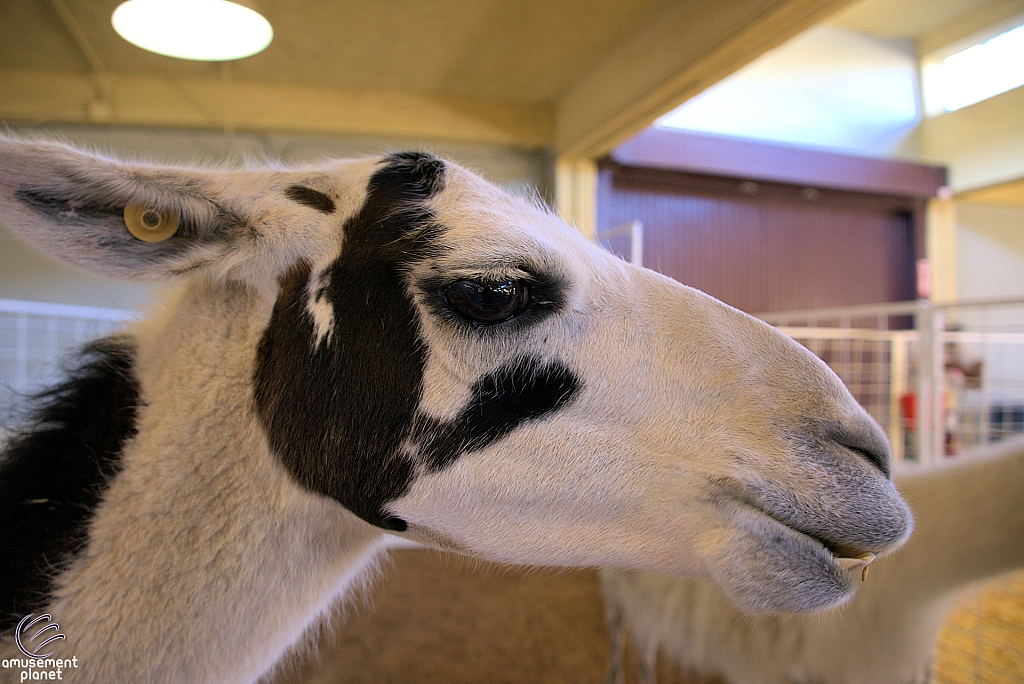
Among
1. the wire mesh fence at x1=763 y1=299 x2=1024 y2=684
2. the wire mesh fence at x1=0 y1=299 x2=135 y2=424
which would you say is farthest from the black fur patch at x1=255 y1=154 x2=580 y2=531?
the wire mesh fence at x1=0 y1=299 x2=135 y2=424

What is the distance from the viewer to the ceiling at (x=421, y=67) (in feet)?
11.8

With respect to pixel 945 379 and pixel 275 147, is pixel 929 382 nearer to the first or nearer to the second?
pixel 945 379

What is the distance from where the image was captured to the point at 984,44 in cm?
156

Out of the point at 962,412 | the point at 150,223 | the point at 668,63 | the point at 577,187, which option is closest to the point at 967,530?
the point at 150,223

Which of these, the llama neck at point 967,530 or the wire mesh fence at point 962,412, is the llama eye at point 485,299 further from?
the llama neck at point 967,530

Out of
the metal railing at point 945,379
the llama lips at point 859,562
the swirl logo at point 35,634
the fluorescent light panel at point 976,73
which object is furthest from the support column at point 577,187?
the swirl logo at point 35,634

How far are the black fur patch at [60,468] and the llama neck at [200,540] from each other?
3cm

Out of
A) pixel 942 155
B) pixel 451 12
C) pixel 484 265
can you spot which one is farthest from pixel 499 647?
pixel 451 12

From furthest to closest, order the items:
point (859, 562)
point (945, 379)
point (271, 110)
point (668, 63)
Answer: point (271, 110), point (668, 63), point (945, 379), point (859, 562)

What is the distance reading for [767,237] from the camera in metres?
7.68

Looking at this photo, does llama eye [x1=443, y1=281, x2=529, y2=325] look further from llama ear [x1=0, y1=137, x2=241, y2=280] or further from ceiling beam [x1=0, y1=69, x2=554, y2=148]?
ceiling beam [x1=0, y1=69, x2=554, y2=148]

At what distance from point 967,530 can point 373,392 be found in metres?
2.06

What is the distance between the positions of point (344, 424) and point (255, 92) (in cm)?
565

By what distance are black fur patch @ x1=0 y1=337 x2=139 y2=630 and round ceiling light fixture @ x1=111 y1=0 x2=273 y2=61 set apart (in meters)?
2.05
